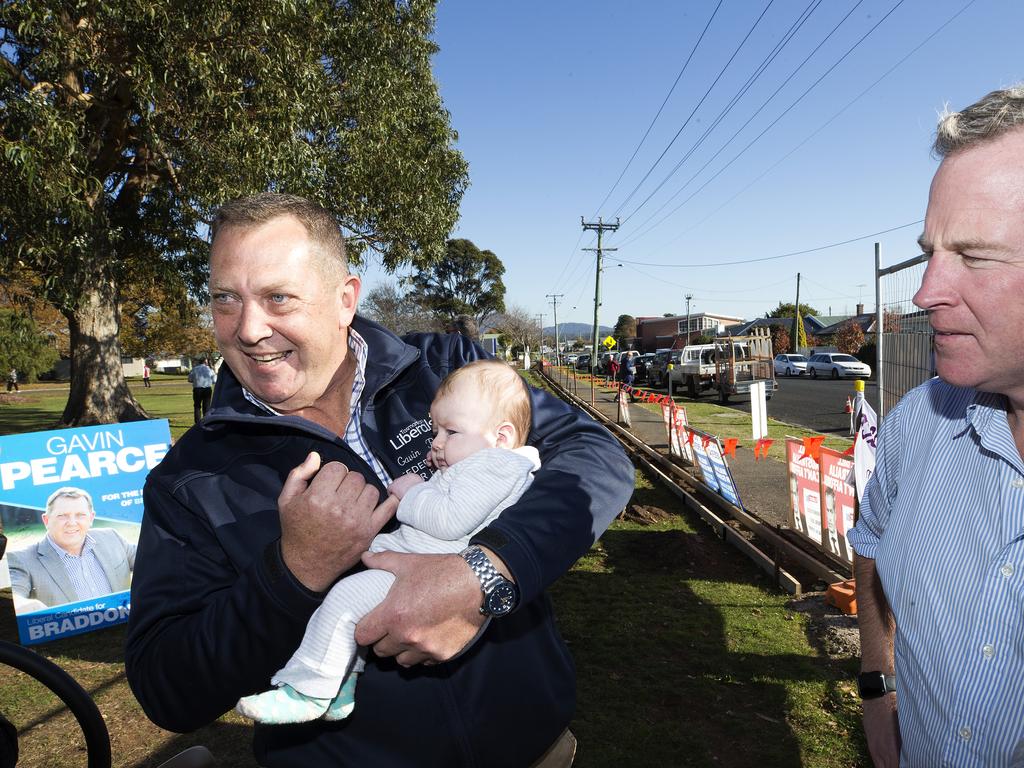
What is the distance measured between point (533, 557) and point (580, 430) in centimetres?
66

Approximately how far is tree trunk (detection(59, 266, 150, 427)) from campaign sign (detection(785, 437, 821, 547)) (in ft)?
54.3

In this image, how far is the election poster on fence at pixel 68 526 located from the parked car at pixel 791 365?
47.9m

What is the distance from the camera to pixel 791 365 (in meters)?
48.8

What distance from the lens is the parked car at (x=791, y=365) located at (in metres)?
48.5

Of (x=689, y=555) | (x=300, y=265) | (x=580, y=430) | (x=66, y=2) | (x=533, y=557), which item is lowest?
(x=689, y=555)

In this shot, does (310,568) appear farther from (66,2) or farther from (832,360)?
(832,360)

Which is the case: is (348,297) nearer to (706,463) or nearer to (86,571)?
(86,571)

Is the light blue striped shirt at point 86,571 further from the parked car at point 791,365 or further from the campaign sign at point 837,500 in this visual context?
the parked car at point 791,365

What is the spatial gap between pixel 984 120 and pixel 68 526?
277 inches

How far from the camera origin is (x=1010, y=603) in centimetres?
173

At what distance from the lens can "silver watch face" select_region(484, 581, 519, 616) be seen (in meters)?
1.58

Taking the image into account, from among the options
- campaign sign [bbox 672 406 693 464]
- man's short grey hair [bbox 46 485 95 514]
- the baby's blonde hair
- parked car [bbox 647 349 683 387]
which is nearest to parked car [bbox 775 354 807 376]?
parked car [bbox 647 349 683 387]

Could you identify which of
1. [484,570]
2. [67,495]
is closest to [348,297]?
[484,570]

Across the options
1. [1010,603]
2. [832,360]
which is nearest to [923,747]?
[1010,603]
